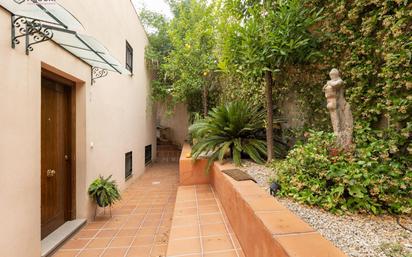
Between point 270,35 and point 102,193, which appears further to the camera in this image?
point 102,193

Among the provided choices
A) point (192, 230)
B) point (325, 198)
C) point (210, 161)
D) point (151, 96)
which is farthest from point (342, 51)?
point (151, 96)

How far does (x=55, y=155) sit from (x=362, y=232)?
3.44 metres

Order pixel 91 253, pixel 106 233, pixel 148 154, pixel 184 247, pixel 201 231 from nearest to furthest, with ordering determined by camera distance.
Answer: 1. pixel 184 247
2. pixel 201 231
3. pixel 91 253
4. pixel 106 233
5. pixel 148 154

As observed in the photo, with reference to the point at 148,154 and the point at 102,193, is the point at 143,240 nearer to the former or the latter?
the point at 102,193

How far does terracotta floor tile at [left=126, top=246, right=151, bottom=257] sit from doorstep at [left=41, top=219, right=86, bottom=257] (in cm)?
88

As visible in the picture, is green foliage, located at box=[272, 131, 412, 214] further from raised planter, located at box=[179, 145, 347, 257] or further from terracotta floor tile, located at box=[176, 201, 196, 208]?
terracotta floor tile, located at box=[176, 201, 196, 208]

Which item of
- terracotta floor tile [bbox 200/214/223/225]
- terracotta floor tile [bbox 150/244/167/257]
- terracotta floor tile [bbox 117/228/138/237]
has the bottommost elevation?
terracotta floor tile [bbox 150/244/167/257]

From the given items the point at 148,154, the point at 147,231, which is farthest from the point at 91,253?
the point at 148,154

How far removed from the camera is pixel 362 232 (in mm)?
1517

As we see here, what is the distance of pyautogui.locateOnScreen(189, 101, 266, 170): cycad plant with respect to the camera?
362 centimetres

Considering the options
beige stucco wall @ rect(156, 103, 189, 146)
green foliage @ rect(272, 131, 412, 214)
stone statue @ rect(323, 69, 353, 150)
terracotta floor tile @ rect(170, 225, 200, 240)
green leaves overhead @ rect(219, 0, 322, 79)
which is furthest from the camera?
beige stucco wall @ rect(156, 103, 189, 146)

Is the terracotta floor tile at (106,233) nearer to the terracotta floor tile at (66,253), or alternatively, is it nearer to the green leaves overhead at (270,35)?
the terracotta floor tile at (66,253)

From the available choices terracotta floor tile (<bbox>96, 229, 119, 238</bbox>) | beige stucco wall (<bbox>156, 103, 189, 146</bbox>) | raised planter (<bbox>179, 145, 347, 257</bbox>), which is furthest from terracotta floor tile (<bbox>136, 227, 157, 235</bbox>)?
beige stucco wall (<bbox>156, 103, 189, 146</bbox>)

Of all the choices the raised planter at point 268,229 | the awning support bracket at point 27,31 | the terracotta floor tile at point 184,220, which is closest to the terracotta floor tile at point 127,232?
the terracotta floor tile at point 184,220
